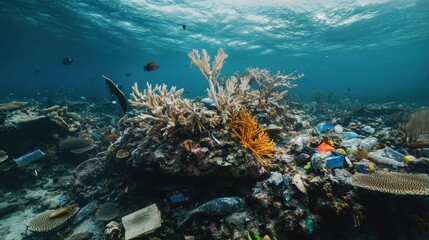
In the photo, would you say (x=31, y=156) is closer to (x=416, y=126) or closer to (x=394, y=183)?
(x=394, y=183)

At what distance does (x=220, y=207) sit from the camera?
325 cm

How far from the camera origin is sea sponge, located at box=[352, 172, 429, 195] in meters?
2.79

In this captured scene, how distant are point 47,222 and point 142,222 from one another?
3.08 m

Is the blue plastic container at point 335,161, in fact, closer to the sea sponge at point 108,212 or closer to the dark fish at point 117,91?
the dark fish at point 117,91

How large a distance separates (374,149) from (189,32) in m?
23.9

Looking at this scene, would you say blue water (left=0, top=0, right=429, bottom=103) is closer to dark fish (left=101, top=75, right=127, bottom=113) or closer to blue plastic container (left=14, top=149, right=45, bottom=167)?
blue plastic container (left=14, top=149, right=45, bottom=167)

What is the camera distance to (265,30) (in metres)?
24.7

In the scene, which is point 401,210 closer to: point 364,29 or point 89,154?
point 89,154

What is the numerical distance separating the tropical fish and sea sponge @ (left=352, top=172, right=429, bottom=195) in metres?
1.79

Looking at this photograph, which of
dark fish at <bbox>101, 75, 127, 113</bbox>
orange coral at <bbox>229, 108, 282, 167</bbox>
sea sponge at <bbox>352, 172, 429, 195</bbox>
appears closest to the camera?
sea sponge at <bbox>352, 172, 429, 195</bbox>

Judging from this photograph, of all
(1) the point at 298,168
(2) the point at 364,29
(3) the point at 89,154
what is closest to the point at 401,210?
(1) the point at 298,168

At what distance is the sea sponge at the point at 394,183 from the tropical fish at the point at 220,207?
179 cm

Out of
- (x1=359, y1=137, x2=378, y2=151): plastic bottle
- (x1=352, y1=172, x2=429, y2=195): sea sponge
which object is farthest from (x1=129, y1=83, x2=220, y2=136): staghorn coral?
(x1=359, y1=137, x2=378, y2=151): plastic bottle

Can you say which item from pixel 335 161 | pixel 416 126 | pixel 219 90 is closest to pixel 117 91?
pixel 219 90
